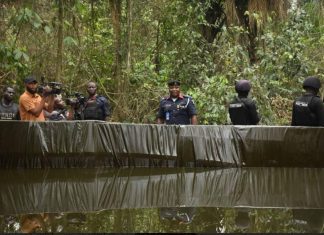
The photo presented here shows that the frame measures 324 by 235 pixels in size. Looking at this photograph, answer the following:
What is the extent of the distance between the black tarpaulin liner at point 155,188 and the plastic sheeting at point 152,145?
189 millimetres

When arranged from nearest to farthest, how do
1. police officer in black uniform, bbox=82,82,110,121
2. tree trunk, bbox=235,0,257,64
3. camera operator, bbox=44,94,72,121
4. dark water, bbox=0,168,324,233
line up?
dark water, bbox=0,168,324,233
police officer in black uniform, bbox=82,82,110,121
camera operator, bbox=44,94,72,121
tree trunk, bbox=235,0,257,64

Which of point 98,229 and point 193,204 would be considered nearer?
point 98,229

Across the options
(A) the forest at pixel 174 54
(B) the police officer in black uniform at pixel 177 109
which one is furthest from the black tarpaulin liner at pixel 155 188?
(A) the forest at pixel 174 54

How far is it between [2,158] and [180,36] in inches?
317

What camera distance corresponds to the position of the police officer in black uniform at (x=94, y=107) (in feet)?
32.8

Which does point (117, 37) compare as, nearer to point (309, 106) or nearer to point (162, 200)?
point (309, 106)

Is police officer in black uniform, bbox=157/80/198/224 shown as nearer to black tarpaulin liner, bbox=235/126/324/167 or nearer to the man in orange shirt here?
black tarpaulin liner, bbox=235/126/324/167

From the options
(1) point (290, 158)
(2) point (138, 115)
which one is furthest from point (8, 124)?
(2) point (138, 115)

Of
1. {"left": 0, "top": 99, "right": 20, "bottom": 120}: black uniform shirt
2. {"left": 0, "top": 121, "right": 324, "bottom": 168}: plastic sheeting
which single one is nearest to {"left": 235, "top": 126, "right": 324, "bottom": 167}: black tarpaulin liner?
{"left": 0, "top": 121, "right": 324, "bottom": 168}: plastic sheeting

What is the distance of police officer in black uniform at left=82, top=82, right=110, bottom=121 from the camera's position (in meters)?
10.0

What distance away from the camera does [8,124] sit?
859 cm

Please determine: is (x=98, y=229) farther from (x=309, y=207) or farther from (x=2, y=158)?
(x=2, y=158)

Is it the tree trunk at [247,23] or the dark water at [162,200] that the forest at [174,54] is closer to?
the tree trunk at [247,23]

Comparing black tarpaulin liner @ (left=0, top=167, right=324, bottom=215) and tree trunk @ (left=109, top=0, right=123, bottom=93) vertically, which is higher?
tree trunk @ (left=109, top=0, right=123, bottom=93)
